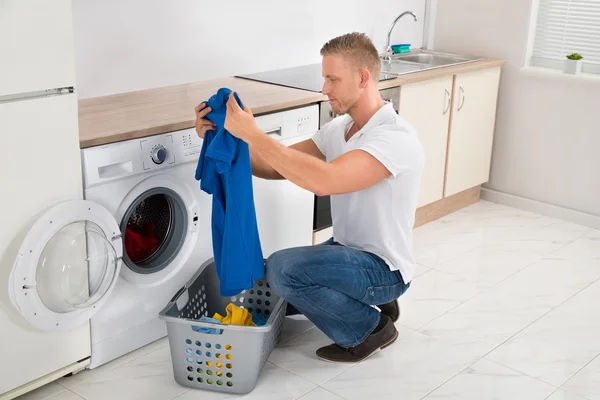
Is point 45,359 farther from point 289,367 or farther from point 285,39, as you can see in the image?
point 285,39

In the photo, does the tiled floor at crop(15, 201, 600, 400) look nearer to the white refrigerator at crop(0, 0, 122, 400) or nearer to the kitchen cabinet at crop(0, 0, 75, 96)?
the white refrigerator at crop(0, 0, 122, 400)

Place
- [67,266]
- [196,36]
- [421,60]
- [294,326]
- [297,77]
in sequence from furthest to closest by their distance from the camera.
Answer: [421,60], [297,77], [196,36], [294,326], [67,266]

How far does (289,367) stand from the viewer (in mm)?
2662

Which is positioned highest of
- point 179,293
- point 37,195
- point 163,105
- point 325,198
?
point 163,105

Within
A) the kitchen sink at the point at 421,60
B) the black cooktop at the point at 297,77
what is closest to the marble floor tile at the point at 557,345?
the black cooktop at the point at 297,77

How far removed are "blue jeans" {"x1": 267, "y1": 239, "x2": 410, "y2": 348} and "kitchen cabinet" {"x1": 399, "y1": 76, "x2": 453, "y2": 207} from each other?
4.18 feet

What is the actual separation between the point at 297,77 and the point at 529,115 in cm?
157

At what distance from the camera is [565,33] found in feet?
13.8

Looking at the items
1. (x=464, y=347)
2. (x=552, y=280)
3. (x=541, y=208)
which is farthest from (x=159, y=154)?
(x=541, y=208)

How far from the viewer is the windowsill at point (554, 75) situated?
4055 millimetres

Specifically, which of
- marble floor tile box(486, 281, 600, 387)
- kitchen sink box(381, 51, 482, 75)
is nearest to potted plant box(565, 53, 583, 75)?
kitchen sink box(381, 51, 482, 75)

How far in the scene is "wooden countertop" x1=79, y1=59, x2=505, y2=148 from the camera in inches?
98.7

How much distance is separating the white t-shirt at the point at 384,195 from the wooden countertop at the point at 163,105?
406 mm

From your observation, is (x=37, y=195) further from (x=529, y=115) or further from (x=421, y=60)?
(x=529, y=115)
